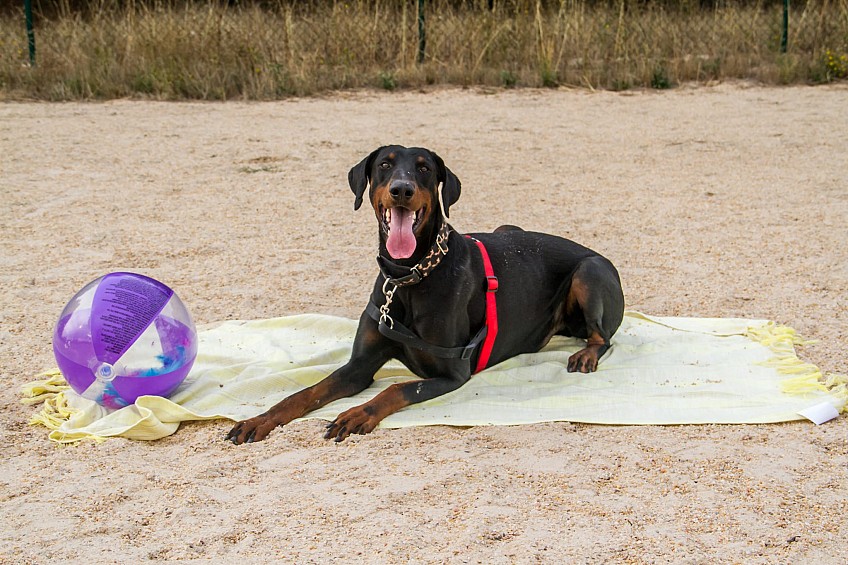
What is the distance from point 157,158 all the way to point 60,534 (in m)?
7.24

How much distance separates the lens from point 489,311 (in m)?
4.86

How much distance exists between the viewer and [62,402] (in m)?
4.62

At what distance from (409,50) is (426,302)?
1125 centimetres

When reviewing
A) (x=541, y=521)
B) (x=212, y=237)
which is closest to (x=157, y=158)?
(x=212, y=237)

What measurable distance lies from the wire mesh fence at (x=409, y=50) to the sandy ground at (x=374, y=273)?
0.67 m

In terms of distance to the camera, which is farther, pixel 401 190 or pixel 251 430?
pixel 401 190

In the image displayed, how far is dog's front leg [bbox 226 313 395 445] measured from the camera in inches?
173

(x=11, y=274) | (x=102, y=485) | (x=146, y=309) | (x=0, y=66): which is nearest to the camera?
(x=102, y=485)

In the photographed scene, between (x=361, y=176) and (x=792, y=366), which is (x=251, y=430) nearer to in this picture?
(x=361, y=176)

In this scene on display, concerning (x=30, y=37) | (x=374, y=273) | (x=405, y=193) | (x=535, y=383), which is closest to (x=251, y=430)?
(x=405, y=193)

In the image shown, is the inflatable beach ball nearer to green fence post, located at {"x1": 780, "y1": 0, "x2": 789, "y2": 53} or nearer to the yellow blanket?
the yellow blanket

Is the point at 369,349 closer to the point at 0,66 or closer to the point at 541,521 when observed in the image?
the point at 541,521

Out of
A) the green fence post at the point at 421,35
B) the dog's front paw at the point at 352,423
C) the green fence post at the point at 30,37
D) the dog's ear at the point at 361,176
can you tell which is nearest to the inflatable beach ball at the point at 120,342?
the dog's front paw at the point at 352,423

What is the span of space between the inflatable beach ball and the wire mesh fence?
9.37 meters
